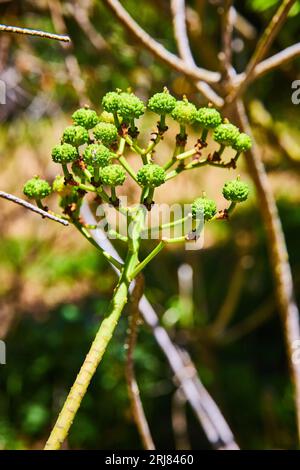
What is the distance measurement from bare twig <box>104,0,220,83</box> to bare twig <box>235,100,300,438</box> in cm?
11

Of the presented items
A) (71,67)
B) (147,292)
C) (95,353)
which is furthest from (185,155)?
(147,292)

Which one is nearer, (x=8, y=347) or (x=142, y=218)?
(x=142, y=218)

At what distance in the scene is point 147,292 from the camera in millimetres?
3736

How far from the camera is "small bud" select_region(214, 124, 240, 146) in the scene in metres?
0.90

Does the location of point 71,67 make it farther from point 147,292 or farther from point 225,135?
point 147,292

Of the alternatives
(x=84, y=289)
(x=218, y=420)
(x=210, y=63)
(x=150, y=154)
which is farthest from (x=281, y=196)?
(x=150, y=154)

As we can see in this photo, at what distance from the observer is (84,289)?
6.36 m

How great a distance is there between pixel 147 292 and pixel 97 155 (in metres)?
2.95

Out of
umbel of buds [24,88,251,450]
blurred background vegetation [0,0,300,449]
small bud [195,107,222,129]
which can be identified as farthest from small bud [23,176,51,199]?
blurred background vegetation [0,0,300,449]

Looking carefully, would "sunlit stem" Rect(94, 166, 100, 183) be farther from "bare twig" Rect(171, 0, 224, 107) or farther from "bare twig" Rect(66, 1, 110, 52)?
"bare twig" Rect(66, 1, 110, 52)

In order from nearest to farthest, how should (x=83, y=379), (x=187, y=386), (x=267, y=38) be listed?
1. (x=83, y=379)
2. (x=267, y=38)
3. (x=187, y=386)

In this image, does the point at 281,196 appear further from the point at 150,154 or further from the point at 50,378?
the point at 150,154
